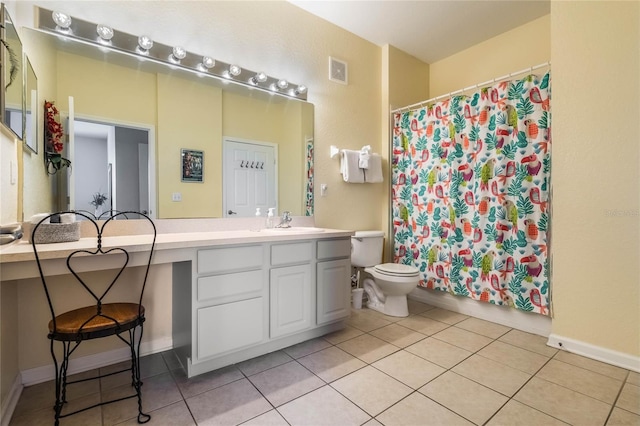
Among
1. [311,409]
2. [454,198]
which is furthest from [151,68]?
[454,198]

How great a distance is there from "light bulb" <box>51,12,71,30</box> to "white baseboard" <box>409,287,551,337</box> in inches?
134

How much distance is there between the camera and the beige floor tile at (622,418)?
56.0 inches

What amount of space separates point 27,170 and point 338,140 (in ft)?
7.46

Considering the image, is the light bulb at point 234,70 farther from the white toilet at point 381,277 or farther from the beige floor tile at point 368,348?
the beige floor tile at point 368,348

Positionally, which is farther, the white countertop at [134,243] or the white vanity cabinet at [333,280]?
the white vanity cabinet at [333,280]

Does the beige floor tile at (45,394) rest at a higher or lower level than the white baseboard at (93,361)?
lower

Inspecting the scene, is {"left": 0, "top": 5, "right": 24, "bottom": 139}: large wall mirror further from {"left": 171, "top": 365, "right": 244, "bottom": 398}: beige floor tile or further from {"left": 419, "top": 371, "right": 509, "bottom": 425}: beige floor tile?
{"left": 419, "top": 371, "right": 509, "bottom": 425}: beige floor tile

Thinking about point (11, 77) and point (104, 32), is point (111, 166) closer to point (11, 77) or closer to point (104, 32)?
point (11, 77)

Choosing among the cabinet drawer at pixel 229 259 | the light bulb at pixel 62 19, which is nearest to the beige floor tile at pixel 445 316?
the cabinet drawer at pixel 229 259

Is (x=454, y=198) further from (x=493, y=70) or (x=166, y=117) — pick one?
(x=166, y=117)

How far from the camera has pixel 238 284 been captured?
1858mm

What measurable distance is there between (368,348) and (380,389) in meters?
0.48

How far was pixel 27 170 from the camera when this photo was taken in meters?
1.55

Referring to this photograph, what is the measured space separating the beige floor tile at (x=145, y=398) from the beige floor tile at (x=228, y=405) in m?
0.13
